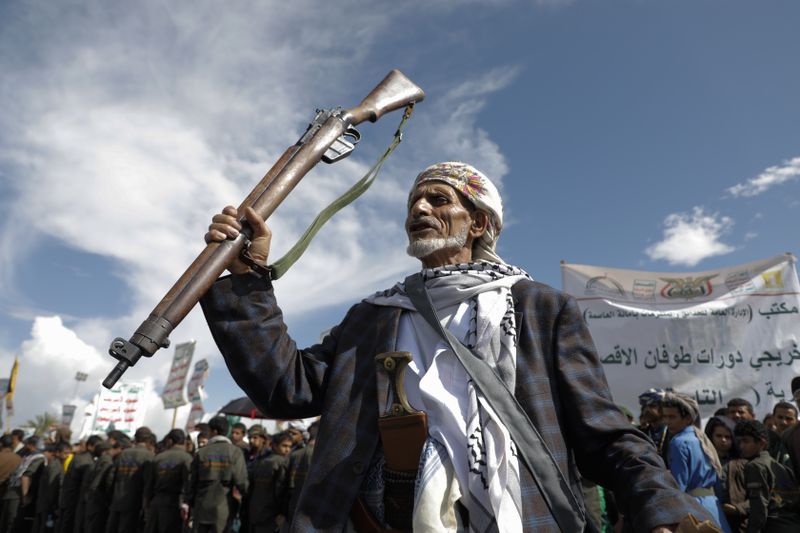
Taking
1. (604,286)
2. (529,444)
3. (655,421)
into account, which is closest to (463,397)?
(529,444)

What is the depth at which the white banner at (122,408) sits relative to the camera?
1847 centimetres

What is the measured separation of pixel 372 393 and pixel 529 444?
504 millimetres

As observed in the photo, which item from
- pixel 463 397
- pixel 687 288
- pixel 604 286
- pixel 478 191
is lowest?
pixel 463 397

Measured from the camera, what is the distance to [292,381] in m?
1.86

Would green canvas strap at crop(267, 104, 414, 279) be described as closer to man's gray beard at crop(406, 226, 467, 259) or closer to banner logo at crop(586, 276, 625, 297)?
man's gray beard at crop(406, 226, 467, 259)

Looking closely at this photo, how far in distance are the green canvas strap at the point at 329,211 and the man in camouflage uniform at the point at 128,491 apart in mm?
9842

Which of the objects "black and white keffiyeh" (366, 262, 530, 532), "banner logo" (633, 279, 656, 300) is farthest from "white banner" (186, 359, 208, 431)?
"black and white keffiyeh" (366, 262, 530, 532)

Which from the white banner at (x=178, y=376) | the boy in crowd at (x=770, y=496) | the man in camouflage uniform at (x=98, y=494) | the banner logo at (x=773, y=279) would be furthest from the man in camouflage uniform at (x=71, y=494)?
the banner logo at (x=773, y=279)

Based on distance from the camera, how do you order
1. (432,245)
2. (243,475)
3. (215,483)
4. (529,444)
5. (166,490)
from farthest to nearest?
(166,490)
(243,475)
(215,483)
(432,245)
(529,444)

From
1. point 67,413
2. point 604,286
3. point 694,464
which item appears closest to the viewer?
point 694,464

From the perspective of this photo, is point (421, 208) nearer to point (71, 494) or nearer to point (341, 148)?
point (341, 148)

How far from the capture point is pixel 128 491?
10.6 meters

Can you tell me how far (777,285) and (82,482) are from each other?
1340cm

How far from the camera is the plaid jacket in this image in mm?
1581
